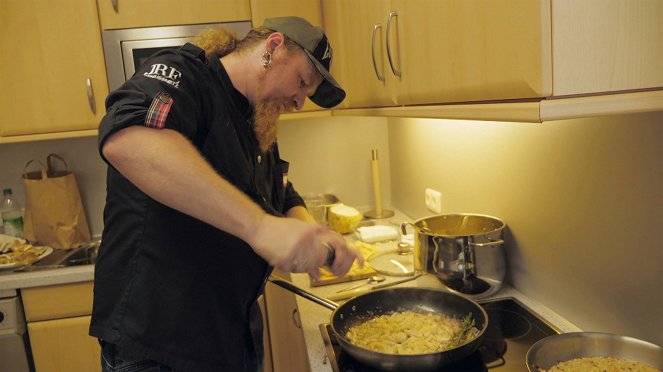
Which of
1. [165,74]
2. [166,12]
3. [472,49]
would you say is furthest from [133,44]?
[472,49]

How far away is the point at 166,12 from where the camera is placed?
194 cm

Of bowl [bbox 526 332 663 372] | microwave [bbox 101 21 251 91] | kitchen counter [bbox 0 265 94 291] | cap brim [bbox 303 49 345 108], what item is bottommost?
kitchen counter [bbox 0 265 94 291]

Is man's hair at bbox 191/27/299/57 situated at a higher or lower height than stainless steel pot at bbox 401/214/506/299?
higher

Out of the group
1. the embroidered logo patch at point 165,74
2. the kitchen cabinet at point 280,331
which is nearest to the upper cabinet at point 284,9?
Result: the kitchen cabinet at point 280,331

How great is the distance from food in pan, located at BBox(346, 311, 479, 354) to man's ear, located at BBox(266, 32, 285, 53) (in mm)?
656

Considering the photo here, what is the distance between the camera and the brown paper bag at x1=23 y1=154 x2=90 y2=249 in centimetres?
210

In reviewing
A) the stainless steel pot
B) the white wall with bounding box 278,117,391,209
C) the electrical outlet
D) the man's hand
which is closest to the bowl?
the stainless steel pot

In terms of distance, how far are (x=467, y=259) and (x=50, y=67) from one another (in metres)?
1.64

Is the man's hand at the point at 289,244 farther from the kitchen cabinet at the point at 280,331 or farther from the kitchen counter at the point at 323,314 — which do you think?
the kitchen cabinet at the point at 280,331

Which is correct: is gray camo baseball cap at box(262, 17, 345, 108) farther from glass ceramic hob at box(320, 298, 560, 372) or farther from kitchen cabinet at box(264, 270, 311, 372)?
kitchen cabinet at box(264, 270, 311, 372)

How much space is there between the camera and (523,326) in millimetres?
1189

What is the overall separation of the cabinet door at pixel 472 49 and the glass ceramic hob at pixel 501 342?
0.53m

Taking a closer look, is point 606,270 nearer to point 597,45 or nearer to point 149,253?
point 597,45

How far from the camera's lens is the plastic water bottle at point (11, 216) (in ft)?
7.16
